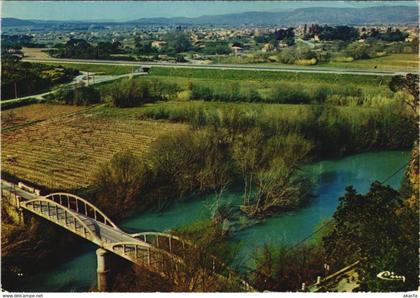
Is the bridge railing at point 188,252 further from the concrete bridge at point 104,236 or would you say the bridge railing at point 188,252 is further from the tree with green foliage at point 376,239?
the tree with green foliage at point 376,239

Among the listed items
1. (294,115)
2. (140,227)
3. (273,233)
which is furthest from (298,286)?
(294,115)

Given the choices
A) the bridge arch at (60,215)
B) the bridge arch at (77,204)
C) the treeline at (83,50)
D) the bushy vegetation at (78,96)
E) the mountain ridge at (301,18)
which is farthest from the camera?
the treeline at (83,50)

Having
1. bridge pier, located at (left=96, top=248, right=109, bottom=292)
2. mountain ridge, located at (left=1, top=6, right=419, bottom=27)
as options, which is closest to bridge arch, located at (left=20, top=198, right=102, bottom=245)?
bridge pier, located at (left=96, top=248, right=109, bottom=292)

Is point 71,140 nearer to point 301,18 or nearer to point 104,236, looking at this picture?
point 104,236

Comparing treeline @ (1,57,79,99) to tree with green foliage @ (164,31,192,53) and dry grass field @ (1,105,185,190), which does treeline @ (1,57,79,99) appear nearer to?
dry grass field @ (1,105,185,190)

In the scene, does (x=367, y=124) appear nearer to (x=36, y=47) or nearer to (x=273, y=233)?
(x=273, y=233)

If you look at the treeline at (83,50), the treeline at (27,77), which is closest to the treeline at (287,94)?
the treeline at (83,50)

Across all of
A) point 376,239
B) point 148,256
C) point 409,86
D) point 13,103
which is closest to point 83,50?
point 13,103

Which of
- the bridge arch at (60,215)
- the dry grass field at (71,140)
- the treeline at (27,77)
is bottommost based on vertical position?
the bridge arch at (60,215)
